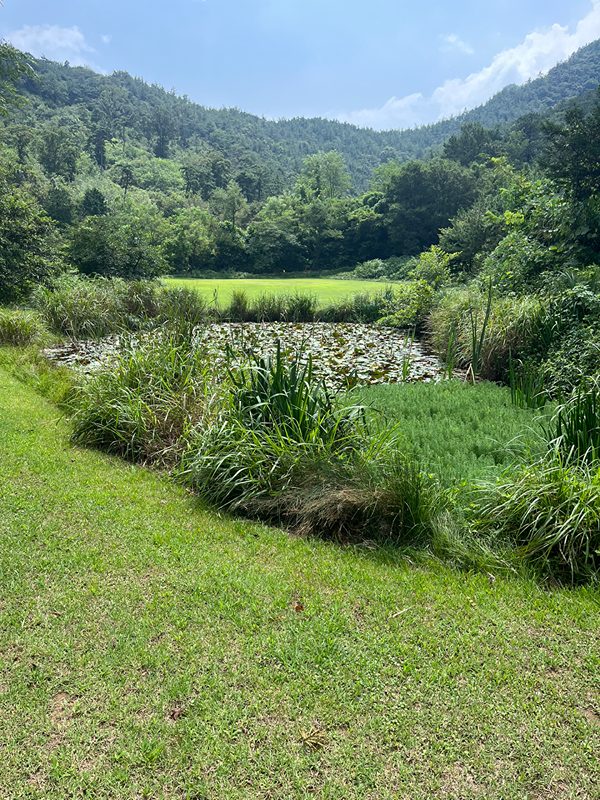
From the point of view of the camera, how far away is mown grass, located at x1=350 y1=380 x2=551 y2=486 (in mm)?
4012

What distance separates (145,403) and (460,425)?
340 cm

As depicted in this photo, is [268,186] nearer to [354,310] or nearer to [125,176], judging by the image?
[125,176]

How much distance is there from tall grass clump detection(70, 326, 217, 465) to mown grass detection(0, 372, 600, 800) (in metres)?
1.48

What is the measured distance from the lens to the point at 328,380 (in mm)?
7676

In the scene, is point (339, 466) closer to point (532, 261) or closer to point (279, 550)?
point (279, 550)

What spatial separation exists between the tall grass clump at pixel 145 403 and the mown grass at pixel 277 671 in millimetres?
1481

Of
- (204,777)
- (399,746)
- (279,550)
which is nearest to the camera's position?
(204,777)

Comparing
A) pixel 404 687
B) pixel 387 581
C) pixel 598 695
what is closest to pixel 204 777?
pixel 404 687

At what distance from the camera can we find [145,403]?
16.2 feet

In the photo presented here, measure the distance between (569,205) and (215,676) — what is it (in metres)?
12.0

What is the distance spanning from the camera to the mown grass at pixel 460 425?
401cm

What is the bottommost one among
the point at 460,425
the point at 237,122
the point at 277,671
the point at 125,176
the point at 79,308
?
the point at 277,671

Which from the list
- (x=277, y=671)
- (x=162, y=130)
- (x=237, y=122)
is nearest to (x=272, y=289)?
(x=277, y=671)

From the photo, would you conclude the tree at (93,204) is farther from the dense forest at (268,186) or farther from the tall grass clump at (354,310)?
the tall grass clump at (354,310)
